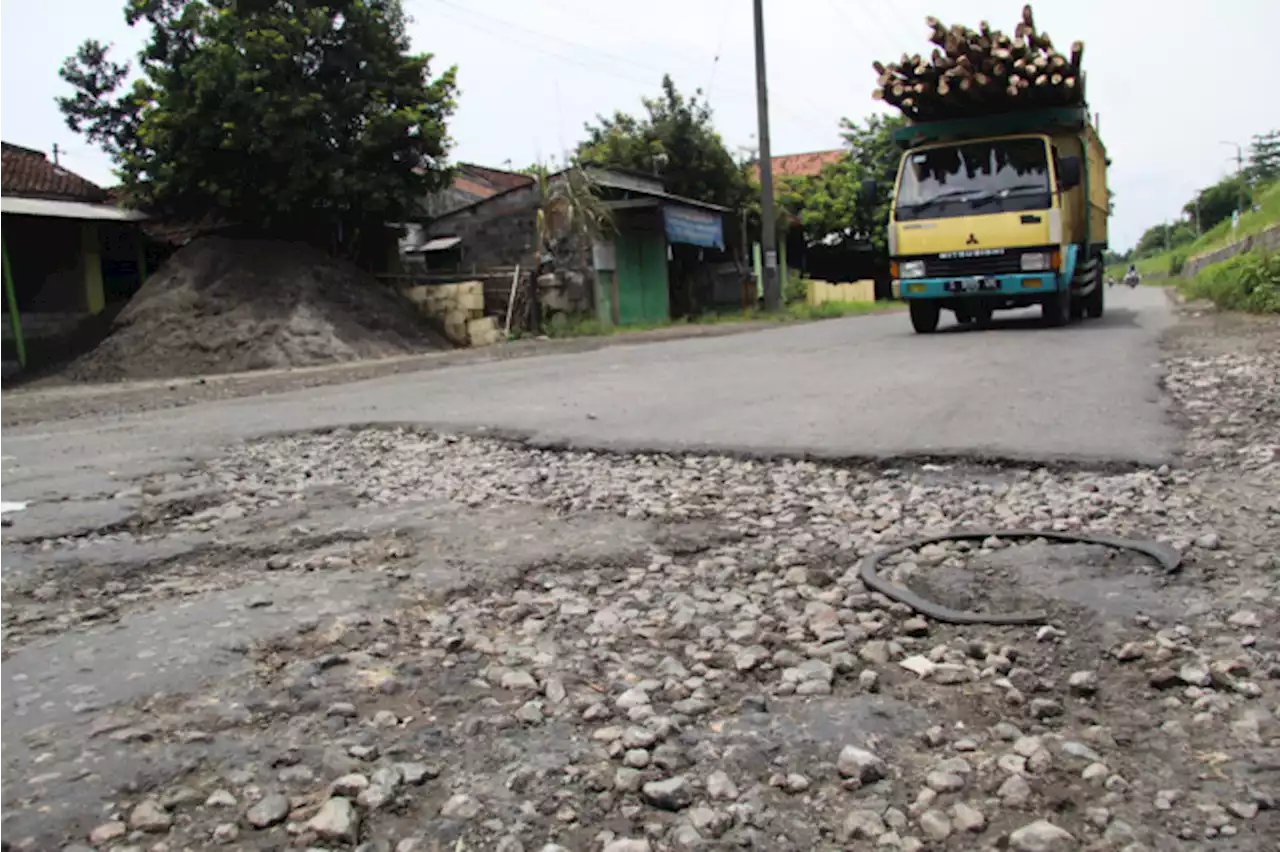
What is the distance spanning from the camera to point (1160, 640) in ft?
8.12

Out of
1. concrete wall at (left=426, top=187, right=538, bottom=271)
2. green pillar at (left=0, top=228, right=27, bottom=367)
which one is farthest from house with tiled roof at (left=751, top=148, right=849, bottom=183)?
green pillar at (left=0, top=228, right=27, bottom=367)

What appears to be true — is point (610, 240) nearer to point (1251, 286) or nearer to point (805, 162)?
point (1251, 286)

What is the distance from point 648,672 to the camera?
2.44 m

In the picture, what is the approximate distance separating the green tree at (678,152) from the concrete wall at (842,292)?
4356 millimetres

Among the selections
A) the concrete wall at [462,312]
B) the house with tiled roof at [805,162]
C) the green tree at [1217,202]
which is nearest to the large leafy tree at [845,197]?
the house with tiled roof at [805,162]

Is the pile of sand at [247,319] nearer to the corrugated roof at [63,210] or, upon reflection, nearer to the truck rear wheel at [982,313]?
the corrugated roof at [63,210]

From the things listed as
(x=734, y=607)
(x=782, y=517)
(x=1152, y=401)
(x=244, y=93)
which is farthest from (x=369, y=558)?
(x=244, y=93)

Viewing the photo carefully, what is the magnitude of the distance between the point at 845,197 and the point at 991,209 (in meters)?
23.6

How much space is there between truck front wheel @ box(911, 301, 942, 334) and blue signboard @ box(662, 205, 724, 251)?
1022 centimetres

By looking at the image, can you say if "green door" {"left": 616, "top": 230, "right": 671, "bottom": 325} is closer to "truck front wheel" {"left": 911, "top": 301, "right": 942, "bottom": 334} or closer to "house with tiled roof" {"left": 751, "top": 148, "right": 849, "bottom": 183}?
"truck front wheel" {"left": 911, "top": 301, "right": 942, "bottom": 334}

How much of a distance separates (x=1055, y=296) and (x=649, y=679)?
11.2 metres

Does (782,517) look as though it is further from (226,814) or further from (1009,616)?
(226,814)

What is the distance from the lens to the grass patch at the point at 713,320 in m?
18.8

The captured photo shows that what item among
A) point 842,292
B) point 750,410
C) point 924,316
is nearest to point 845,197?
point 842,292
